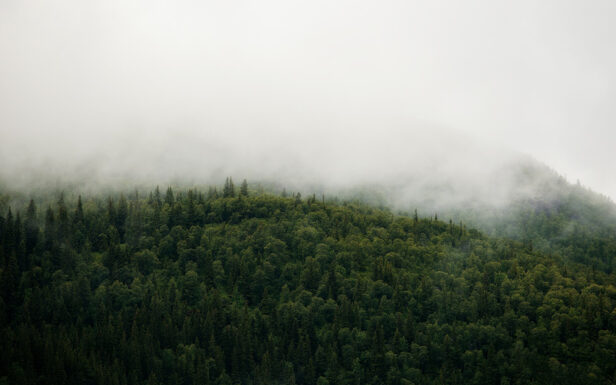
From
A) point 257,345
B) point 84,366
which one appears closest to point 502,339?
point 257,345

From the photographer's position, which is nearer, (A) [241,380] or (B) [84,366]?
(B) [84,366]

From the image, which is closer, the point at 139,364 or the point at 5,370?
the point at 5,370

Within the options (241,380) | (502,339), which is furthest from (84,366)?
(502,339)

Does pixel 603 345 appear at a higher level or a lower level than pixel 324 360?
higher

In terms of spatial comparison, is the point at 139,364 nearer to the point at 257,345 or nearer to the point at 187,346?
the point at 187,346

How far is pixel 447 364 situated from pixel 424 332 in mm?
17036

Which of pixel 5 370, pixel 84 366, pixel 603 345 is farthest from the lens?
pixel 603 345

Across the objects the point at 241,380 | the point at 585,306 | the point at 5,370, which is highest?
the point at 585,306

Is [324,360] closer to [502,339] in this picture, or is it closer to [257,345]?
[257,345]

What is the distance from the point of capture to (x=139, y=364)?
17450cm

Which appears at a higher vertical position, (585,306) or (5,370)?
(585,306)

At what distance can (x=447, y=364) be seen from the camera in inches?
7210

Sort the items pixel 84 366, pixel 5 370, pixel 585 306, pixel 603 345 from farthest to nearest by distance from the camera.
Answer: pixel 585 306 < pixel 603 345 < pixel 84 366 < pixel 5 370

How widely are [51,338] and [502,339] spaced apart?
141789 millimetres
